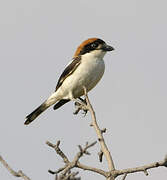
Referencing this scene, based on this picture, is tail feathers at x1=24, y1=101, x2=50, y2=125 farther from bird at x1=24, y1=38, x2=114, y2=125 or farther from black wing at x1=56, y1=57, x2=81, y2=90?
black wing at x1=56, y1=57, x2=81, y2=90

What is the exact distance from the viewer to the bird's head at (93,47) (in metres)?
9.07

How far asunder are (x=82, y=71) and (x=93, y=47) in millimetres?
789

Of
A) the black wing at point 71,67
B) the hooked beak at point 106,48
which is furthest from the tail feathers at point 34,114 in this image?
the hooked beak at point 106,48

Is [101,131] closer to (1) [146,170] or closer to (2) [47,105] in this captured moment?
(1) [146,170]

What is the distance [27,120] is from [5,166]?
264 inches

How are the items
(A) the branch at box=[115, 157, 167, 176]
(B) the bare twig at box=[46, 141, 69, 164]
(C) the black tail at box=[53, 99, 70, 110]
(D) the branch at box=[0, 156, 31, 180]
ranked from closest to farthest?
1. (D) the branch at box=[0, 156, 31, 180]
2. (A) the branch at box=[115, 157, 167, 176]
3. (B) the bare twig at box=[46, 141, 69, 164]
4. (C) the black tail at box=[53, 99, 70, 110]

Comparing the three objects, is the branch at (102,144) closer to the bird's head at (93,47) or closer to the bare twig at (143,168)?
the bare twig at (143,168)

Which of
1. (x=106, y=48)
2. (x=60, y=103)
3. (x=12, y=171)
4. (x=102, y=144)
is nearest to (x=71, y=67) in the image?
(x=106, y=48)

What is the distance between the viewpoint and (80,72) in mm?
8617

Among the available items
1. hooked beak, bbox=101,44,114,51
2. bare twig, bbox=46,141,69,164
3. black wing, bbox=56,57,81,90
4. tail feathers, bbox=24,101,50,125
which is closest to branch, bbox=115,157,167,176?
bare twig, bbox=46,141,69,164

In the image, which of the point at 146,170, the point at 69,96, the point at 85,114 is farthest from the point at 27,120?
the point at 146,170

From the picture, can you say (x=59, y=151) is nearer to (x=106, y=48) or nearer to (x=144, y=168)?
(x=144, y=168)

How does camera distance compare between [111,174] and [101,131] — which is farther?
[101,131]

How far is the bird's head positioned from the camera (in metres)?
9.07
